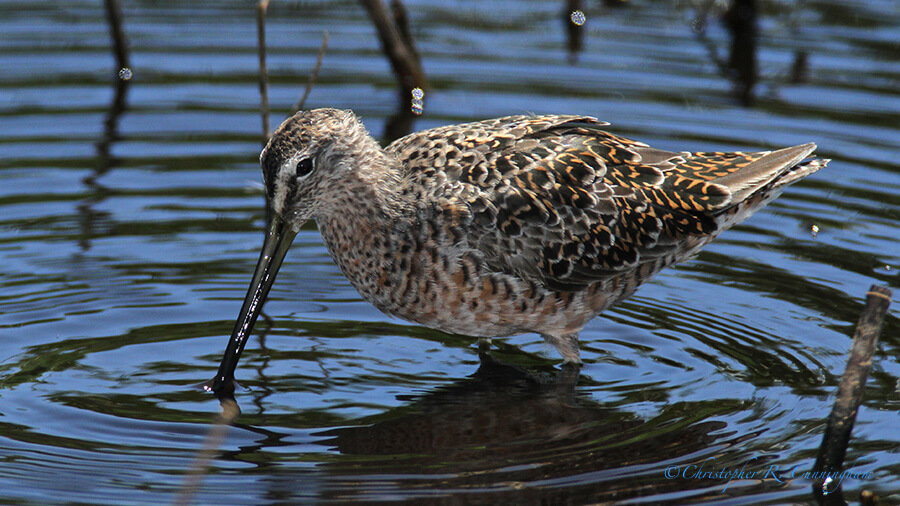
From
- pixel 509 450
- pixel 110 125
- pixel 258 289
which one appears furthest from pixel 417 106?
pixel 509 450

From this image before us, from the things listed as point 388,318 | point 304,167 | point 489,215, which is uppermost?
point 304,167

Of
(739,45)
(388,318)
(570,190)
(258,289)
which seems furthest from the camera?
(739,45)

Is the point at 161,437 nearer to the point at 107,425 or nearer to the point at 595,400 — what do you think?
the point at 107,425

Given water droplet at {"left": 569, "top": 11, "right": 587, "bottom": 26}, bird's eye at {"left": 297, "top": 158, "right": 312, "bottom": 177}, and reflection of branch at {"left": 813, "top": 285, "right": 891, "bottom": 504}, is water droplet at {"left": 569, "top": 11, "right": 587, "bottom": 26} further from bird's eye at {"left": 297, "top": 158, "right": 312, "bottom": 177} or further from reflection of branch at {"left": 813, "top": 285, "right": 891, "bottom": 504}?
reflection of branch at {"left": 813, "top": 285, "right": 891, "bottom": 504}

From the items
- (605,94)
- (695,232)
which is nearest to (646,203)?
(695,232)

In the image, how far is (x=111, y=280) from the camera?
8.90m

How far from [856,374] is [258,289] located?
3.59 m

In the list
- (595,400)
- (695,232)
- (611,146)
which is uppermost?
(611,146)

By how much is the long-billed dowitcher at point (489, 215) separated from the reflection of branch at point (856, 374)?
223 cm

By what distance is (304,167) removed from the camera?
732 centimetres

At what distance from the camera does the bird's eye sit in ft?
23.9

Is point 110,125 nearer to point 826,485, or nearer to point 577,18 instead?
point 577,18

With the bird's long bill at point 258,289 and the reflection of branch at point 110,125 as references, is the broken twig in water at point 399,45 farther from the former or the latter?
the bird's long bill at point 258,289

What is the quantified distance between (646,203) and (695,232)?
392 mm
